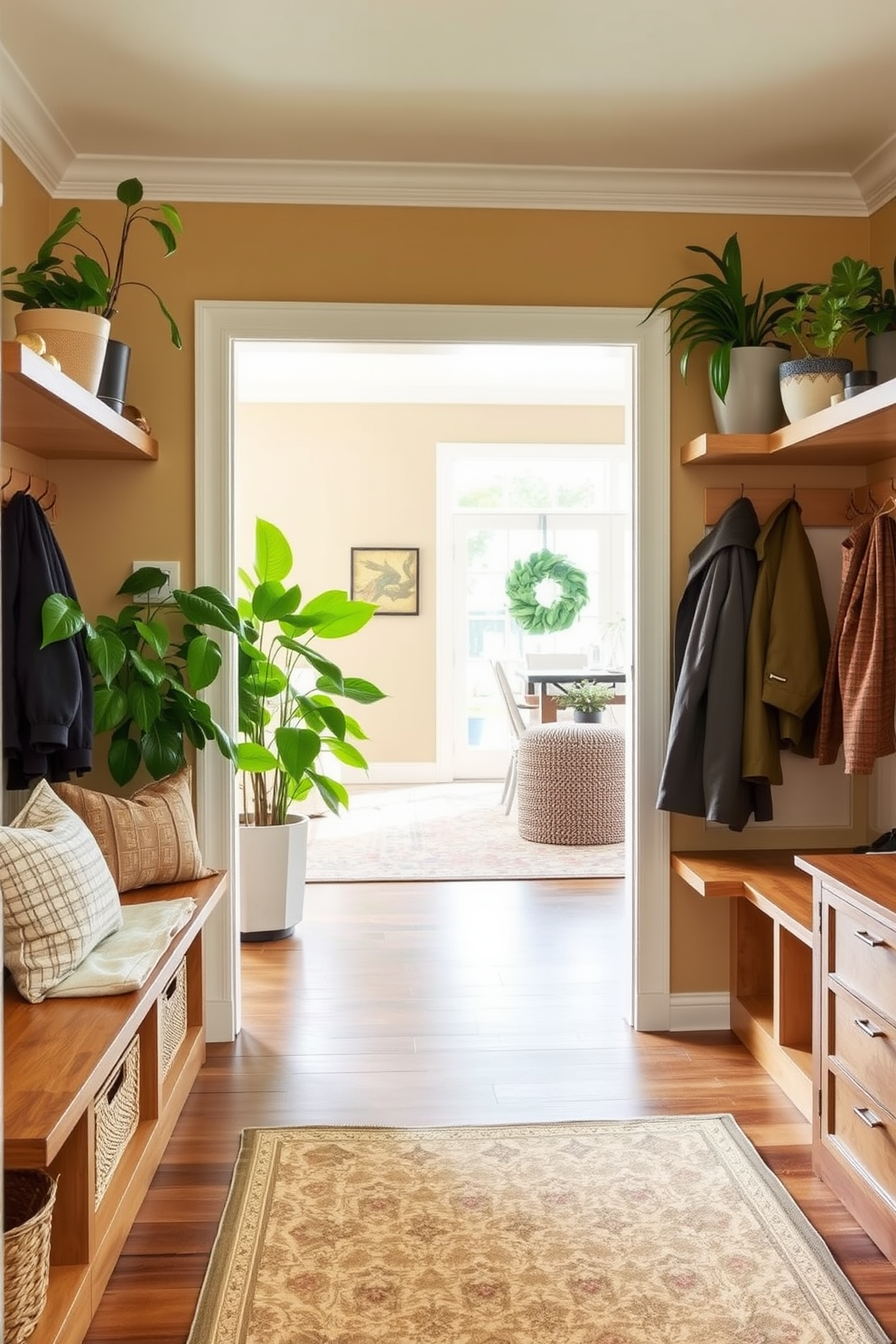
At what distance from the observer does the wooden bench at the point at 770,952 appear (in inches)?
110

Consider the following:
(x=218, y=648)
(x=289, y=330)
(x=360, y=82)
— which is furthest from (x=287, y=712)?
(x=360, y=82)

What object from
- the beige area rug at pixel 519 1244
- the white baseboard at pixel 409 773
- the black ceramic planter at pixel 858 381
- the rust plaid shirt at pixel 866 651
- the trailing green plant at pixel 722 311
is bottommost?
the beige area rug at pixel 519 1244

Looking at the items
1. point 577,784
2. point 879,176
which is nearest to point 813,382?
point 879,176

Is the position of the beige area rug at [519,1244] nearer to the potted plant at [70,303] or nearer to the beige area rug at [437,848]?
the potted plant at [70,303]

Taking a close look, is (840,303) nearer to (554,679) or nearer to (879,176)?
(879,176)

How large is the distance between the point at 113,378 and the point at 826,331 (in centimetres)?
193

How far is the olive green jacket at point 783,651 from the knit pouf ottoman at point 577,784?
2701mm

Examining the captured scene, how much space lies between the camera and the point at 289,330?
126 inches

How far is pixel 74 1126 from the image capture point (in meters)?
1.78

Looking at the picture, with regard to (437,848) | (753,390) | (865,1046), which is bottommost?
(437,848)

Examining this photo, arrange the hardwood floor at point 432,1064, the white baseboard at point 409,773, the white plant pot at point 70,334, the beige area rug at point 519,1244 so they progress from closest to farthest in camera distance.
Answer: the beige area rug at point 519,1244 < the hardwood floor at point 432,1064 < the white plant pot at point 70,334 < the white baseboard at point 409,773

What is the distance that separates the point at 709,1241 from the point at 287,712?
257 cm

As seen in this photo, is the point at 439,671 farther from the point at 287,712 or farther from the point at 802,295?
the point at 802,295

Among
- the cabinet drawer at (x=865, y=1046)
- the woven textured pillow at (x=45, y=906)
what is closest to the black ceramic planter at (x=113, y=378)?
the woven textured pillow at (x=45, y=906)
